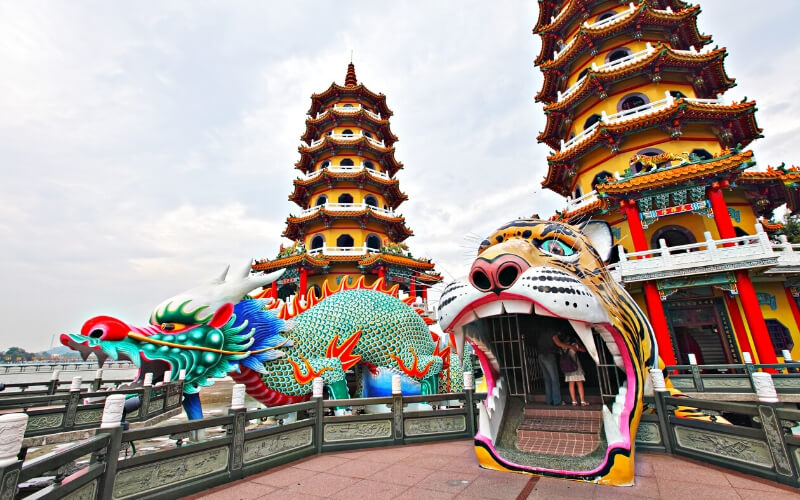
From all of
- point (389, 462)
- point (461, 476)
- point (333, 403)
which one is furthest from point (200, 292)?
point (461, 476)

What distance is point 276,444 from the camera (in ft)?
15.0

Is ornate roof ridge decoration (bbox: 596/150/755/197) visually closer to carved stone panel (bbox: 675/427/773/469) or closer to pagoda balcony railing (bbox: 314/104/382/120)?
carved stone panel (bbox: 675/427/773/469)

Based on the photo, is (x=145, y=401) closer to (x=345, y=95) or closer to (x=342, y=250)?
(x=342, y=250)

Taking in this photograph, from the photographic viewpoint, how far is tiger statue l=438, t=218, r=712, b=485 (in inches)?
131

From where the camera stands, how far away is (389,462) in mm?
4504

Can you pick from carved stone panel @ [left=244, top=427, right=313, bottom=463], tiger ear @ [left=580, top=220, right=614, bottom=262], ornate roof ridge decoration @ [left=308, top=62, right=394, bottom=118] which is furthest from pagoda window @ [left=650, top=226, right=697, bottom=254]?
ornate roof ridge decoration @ [left=308, top=62, right=394, bottom=118]

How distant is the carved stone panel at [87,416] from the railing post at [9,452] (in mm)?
6437

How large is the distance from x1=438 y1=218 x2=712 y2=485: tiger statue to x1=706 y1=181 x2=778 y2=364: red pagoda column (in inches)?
314

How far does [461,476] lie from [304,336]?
457 cm

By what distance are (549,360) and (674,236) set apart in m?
10.3

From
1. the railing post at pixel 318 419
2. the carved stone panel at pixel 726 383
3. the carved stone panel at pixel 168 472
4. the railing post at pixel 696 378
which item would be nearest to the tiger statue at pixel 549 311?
the railing post at pixel 318 419

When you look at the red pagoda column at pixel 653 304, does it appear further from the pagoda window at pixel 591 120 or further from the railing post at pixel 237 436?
the railing post at pixel 237 436

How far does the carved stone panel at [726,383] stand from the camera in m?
7.92

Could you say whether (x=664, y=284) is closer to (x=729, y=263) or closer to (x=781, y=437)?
(x=729, y=263)
